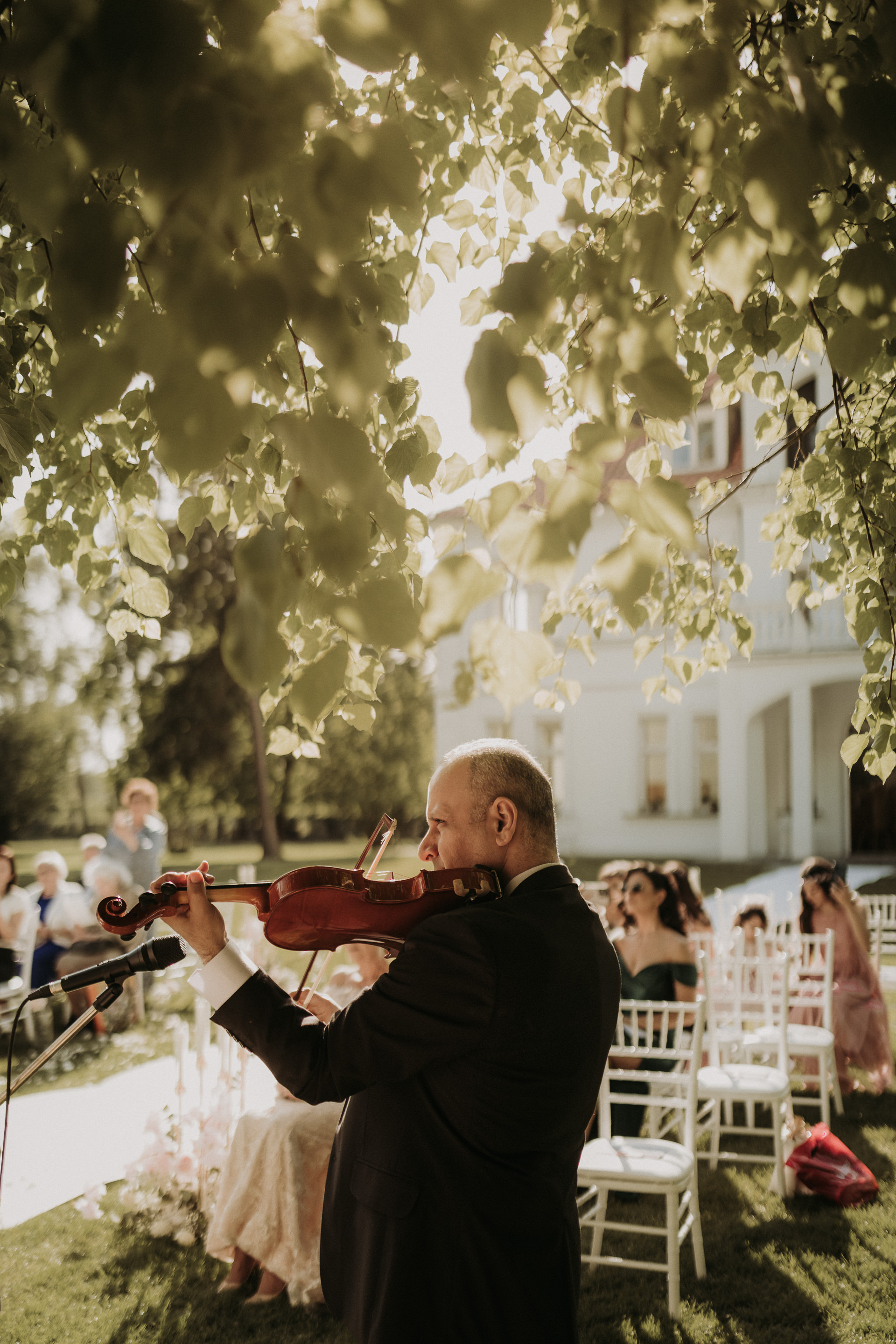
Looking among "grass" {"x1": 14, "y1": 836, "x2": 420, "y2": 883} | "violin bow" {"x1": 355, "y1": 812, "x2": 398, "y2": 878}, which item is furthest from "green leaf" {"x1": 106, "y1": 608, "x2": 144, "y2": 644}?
"grass" {"x1": 14, "y1": 836, "x2": 420, "y2": 883}

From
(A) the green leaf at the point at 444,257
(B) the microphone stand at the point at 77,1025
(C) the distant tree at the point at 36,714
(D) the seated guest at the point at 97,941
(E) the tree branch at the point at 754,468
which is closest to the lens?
(B) the microphone stand at the point at 77,1025

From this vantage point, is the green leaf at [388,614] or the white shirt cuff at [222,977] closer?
the green leaf at [388,614]

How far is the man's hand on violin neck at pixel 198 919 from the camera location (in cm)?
198

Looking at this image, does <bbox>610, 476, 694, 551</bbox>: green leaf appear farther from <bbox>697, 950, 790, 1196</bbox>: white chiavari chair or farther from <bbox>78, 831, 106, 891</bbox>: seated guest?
<bbox>78, 831, 106, 891</bbox>: seated guest

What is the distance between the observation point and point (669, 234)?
1.36 m

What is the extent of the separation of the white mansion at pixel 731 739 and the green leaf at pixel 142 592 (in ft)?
52.1

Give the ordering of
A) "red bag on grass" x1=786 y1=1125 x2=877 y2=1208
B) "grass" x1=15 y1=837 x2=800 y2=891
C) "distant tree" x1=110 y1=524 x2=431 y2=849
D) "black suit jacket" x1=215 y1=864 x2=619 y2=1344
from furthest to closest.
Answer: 1. "distant tree" x1=110 y1=524 x2=431 y2=849
2. "grass" x1=15 y1=837 x2=800 y2=891
3. "red bag on grass" x1=786 y1=1125 x2=877 y2=1208
4. "black suit jacket" x1=215 y1=864 x2=619 y2=1344

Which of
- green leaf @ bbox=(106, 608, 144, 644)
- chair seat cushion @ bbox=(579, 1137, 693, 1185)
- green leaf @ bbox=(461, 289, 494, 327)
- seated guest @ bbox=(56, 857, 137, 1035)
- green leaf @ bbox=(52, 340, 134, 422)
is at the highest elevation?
green leaf @ bbox=(461, 289, 494, 327)

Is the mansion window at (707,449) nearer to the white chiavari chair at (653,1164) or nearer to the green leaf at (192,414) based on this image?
the white chiavari chair at (653,1164)

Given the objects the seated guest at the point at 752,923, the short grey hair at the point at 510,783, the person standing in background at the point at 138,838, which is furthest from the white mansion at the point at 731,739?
the short grey hair at the point at 510,783

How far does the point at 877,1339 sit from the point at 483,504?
4.17 meters

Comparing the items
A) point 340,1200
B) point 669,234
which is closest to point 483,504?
point 669,234

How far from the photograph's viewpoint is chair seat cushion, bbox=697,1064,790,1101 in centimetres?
536

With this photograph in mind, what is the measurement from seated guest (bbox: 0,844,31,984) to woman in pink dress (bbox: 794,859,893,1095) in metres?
6.19
